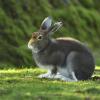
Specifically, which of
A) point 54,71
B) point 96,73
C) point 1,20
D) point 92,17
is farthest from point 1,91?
point 92,17

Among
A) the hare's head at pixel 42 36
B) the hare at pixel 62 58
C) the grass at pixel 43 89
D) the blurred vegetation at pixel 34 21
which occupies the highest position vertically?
the blurred vegetation at pixel 34 21

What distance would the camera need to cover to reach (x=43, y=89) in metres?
15.8

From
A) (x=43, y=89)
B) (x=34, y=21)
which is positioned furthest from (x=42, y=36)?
(x=34, y=21)

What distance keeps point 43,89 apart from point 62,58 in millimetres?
3137

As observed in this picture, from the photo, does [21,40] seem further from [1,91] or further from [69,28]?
[1,91]

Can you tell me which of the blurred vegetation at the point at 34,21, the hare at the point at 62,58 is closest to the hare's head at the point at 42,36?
the hare at the point at 62,58

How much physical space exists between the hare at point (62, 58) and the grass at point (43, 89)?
0.52m

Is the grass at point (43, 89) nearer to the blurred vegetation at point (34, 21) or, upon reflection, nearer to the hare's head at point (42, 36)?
the hare's head at point (42, 36)

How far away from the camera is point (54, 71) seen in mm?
18656

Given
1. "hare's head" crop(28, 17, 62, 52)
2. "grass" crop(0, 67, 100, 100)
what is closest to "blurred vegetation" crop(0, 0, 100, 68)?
"hare's head" crop(28, 17, 62, 52)

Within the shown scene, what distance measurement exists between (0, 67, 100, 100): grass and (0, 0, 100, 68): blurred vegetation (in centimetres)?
919

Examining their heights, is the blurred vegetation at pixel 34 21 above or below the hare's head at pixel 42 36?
above

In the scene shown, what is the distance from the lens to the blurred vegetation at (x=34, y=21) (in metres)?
28.8

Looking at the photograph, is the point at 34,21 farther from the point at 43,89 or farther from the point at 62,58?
the point at 43,89
